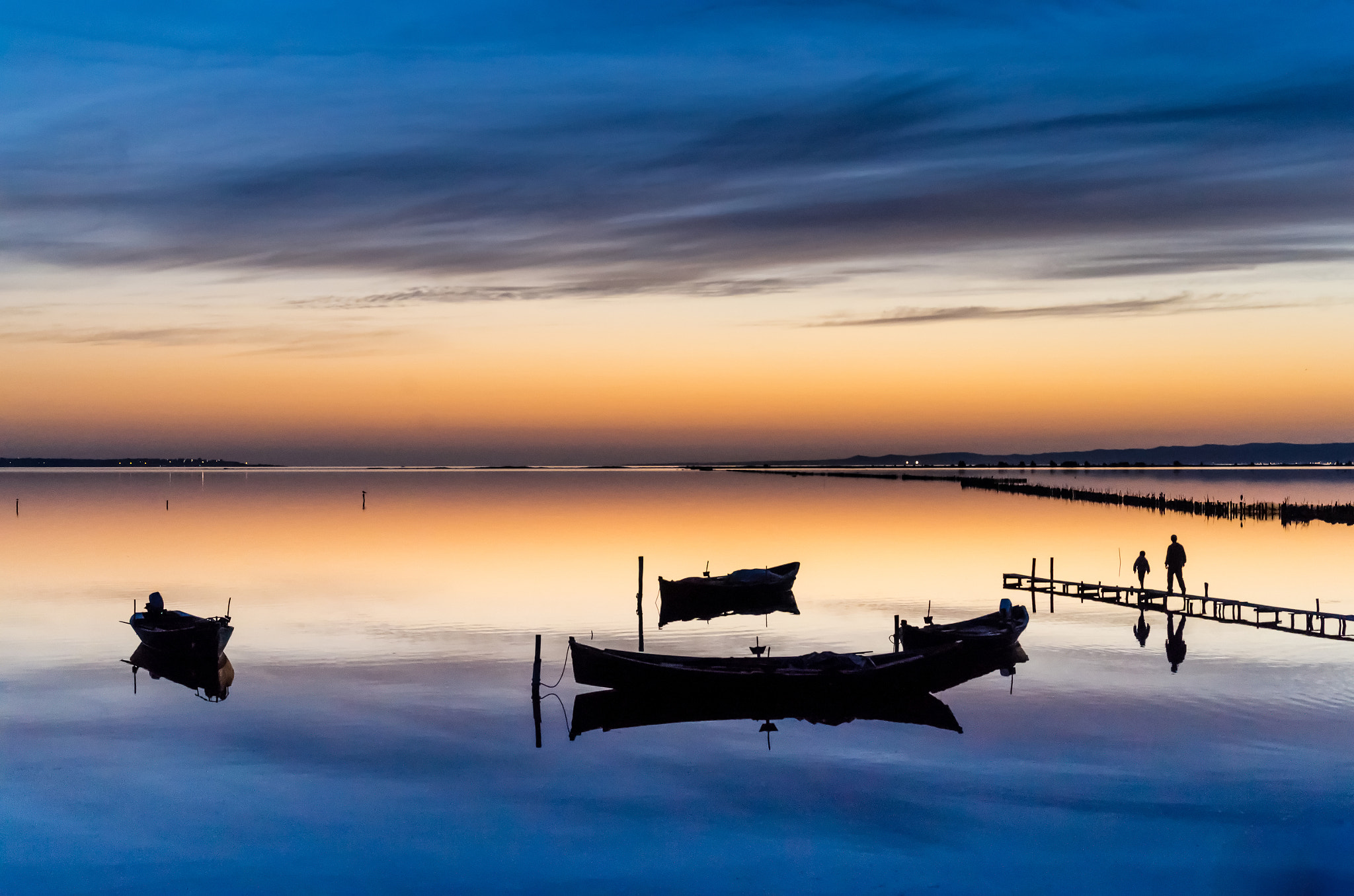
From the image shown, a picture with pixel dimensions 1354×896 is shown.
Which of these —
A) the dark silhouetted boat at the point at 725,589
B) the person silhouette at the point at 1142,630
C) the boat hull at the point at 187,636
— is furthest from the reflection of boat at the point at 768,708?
the dark silhouetted boat at the point at 725,589

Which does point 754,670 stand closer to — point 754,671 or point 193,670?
point 754,671

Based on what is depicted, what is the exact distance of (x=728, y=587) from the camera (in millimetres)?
37062

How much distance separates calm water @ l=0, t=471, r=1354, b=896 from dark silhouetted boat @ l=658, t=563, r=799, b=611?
1025mm

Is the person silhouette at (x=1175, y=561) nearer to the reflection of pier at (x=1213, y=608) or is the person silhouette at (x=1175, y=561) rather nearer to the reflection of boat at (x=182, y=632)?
the reflection of pier at (x=1213, y=608)

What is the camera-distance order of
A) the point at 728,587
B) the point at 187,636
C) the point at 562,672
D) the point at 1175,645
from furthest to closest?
the point at 728,587 < the point at 1175,645 < the point at 562,672 < the point at 187,636

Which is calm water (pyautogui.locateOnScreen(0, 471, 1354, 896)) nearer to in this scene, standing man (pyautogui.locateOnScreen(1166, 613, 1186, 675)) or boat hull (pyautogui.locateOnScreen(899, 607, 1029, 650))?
standing man (pyautogui.locateOnScreen(1166, 613, 1186, 675))

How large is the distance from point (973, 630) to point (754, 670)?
22.4 ft

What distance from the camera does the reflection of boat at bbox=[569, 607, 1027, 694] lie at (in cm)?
2162

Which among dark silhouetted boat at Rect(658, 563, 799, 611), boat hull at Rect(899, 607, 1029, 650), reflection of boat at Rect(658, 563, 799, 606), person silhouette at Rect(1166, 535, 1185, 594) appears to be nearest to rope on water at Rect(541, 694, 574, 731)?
boat hull at Rect(899, 607, 1029, 650)

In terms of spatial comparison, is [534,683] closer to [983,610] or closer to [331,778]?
[331,778]

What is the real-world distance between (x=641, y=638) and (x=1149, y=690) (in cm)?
1306

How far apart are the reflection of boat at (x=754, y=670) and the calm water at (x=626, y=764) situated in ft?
2.96

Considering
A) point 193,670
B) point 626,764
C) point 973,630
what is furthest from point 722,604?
point 626,764

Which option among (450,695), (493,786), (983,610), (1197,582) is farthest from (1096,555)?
(493,786)
